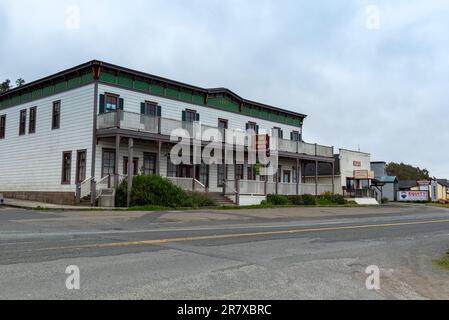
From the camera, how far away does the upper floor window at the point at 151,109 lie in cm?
2855

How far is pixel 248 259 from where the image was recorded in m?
8.95

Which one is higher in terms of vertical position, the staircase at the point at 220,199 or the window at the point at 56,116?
the window at the point at 56,116

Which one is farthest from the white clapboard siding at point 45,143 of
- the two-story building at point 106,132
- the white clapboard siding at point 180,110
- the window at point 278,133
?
the window at point 278,133

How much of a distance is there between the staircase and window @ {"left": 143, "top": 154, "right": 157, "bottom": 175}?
399cm

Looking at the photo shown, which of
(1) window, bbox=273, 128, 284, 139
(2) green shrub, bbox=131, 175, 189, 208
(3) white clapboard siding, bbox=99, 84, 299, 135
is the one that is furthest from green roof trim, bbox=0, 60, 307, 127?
(2) green shrub, bbox=131, 175, 189, 208

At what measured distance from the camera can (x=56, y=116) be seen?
2902 centimetres

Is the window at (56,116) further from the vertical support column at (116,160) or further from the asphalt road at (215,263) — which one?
the asphalt road at (215,263)

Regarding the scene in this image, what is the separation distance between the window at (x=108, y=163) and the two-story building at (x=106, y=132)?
0.06m

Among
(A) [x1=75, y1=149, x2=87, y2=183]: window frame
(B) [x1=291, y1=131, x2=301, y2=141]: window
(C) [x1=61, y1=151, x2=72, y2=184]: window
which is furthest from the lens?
(B) [x1=291, y1=131, x2=301, y2=141]: window

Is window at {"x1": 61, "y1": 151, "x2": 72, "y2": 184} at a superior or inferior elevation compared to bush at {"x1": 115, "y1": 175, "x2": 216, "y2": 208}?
superior

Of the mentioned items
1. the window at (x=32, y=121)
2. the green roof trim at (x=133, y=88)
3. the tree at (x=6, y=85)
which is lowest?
the window at (x=32, y=121)

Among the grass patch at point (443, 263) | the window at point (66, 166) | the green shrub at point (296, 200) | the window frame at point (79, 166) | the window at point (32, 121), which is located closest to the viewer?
the grass patch at point (443, 263)

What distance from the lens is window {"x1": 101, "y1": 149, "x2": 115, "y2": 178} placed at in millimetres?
26688

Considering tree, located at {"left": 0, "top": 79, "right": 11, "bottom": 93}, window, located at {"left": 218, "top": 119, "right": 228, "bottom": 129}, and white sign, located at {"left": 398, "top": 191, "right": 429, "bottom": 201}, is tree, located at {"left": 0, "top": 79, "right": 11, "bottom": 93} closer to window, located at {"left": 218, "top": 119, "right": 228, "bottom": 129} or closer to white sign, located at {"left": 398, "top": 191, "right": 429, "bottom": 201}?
window, located at {"left": 218, "top": 119, "right": 228, "bottom": 129}
